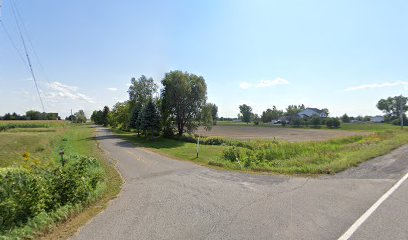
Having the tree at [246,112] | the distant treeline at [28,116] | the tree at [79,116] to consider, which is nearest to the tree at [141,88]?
the distant treeline at [28,116]

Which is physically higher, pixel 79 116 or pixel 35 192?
pixel 79 116

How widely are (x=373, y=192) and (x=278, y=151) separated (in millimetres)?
12051

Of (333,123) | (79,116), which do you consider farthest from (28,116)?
(333,123)

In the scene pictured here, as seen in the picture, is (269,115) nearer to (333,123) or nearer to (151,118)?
(333,123)

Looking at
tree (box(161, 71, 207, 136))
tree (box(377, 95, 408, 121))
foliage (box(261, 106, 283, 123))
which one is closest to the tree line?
tree (box(161, 71, 207, 136))

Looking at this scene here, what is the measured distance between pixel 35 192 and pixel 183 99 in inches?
1407

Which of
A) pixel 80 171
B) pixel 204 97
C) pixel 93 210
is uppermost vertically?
pixel 204 97

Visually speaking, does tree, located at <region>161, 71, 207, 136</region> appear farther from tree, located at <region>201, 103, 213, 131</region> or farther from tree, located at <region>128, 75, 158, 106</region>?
tree, located at <region>128, 75, 158, 106</region>

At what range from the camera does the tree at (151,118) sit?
37969 millimetres

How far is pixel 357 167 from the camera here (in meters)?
13.3

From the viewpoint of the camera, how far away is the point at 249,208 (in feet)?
23.1

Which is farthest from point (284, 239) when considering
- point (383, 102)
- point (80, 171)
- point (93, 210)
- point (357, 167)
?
point (383, 102)

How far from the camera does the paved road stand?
5504mm

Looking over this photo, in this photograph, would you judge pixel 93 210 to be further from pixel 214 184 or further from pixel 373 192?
pixel 373 192
